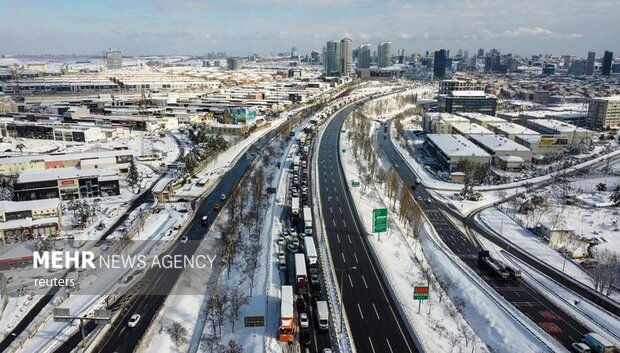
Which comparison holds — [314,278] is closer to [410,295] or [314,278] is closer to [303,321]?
[303,321]

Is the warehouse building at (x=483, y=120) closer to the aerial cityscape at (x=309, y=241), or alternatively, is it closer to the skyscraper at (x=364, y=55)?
the aerial cityscape at (x=309, y=241)

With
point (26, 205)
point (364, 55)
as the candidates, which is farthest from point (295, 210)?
point (364, 55)

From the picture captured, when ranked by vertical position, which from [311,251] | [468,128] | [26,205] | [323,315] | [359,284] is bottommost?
[359,284]

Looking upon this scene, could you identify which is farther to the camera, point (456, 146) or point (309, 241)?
point (456, 146)

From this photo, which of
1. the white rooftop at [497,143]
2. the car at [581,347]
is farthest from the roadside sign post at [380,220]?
the white rooftop at [497,143]

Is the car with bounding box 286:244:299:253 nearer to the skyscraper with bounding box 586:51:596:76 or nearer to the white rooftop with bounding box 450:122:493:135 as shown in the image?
the white rooftop with bounding box 450:122:493:135

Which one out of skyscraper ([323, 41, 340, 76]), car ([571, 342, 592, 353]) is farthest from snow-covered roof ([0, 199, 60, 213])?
skyscraper ([323, 41, 340, 76])

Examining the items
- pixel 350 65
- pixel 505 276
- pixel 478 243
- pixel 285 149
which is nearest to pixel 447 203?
pixel 478 243
